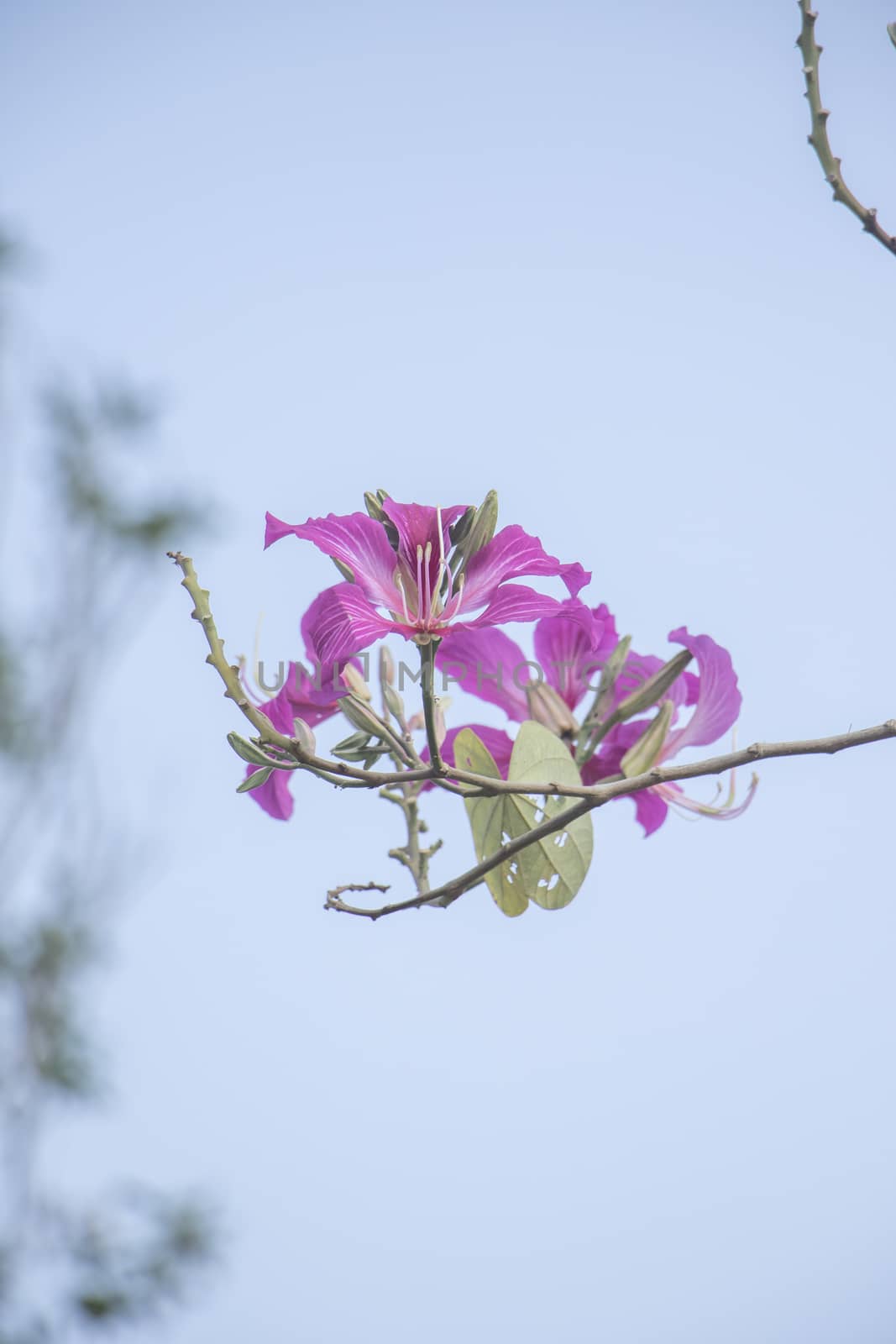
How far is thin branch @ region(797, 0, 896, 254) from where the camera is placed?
1.61 feet

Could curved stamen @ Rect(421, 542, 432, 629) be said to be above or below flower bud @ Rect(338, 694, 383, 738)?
above

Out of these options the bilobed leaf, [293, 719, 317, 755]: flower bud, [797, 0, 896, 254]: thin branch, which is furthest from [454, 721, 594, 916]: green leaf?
[797, 0, 896, 254]: thin branch

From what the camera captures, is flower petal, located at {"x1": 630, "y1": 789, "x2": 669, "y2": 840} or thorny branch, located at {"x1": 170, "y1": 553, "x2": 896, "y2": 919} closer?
thorny branch, located at {"x1": 170, "y1": 553, "x2": 896, "y2": 919}

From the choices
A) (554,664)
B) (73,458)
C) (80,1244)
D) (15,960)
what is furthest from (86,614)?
(554,664)

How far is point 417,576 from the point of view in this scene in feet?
1.90

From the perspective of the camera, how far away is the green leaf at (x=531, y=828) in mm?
598

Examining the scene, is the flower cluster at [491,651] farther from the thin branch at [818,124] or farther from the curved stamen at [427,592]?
the thin branch at [818,124]

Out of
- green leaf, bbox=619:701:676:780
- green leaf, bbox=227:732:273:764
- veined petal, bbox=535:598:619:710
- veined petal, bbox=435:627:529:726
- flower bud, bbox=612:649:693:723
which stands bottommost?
green leaf, bbox=227:732:273:764

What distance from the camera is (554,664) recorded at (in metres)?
0.76

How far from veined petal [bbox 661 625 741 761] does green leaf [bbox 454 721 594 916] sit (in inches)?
3.8

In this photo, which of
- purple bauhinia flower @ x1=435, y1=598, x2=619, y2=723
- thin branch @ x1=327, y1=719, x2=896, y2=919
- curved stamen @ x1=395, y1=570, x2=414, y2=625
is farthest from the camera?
purple bauhinia flower @ x1=435, y1=598, x2=619, y2=723

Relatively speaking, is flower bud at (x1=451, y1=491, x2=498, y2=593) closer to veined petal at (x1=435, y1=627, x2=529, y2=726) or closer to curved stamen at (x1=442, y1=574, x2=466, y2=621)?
curved stamen at (x1=442, y1=574, x2=466, y2=621)

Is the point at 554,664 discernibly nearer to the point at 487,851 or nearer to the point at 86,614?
the point at 487,851

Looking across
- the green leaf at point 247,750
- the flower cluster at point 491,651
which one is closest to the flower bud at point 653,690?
the flower cluster at point 491,651
